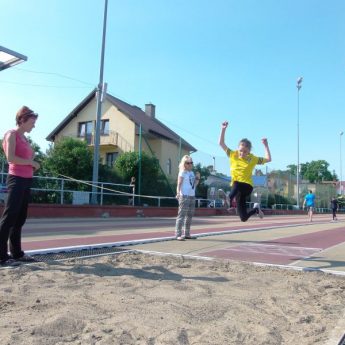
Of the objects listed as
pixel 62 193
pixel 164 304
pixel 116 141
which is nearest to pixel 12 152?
pixel 164 304

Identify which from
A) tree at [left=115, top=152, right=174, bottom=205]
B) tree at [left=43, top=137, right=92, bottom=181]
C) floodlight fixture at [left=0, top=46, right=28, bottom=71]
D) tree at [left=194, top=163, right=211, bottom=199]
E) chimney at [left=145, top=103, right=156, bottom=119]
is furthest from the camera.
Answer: chimney at [left=145, top=103, right=156, bottom=119]

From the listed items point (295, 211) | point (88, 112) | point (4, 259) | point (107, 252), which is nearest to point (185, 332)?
point (4, 259)

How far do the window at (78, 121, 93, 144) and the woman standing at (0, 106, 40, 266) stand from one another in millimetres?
37482

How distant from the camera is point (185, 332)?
3010 mm

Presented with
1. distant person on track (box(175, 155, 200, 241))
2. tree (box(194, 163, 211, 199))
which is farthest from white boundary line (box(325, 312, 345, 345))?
tree (box(194, 163, 211, 199))

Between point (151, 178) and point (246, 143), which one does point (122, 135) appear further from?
point (246, 143)

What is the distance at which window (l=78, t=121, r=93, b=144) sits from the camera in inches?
1684

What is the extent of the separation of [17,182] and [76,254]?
148 cm

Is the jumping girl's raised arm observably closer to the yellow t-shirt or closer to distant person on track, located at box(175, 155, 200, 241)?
the yellow t-shirt

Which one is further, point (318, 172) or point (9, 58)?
point (318, 172)

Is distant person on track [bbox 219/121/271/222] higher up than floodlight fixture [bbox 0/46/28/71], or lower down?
lower down

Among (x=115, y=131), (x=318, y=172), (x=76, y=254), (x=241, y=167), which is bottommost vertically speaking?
(x=76, y=254)

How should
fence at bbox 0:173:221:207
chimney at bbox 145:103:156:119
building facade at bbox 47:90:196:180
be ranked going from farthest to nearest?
chimney at bbox 145:103:156:119, building facade at bbox 47:90:196:180, fence at bbox 0:173:221:207

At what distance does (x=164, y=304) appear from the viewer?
3664mm
